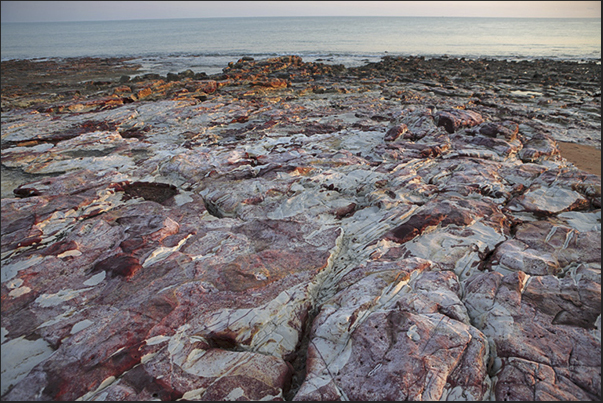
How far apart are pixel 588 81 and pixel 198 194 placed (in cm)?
2651

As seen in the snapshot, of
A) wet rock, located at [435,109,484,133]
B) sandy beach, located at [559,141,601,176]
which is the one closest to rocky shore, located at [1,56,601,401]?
wet rock, located at [435,109,484,133]

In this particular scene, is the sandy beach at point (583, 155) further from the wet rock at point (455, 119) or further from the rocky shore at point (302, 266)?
the wet rock at point (455, 119)

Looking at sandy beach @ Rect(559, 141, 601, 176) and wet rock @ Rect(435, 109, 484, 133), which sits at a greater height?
wet rock @ Rect(435, 109, 484, 133)

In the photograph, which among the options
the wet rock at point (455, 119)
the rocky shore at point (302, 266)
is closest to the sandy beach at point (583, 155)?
the rocky shore at point (302, 266)

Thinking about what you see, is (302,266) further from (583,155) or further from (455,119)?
(583,155)

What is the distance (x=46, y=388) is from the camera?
323cm

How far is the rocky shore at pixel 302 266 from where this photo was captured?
3330mm

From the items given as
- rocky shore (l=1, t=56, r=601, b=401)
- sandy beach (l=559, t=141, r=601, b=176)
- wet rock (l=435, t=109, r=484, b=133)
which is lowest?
rocky shore (l=1, t=56, r=601, b=401)

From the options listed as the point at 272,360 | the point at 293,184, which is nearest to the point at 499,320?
the point at 272,360

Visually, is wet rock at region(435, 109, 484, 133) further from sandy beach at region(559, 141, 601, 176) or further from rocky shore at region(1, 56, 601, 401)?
sandy beach at region(559, 141, 601, 176)

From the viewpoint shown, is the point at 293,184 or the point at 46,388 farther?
the point at 293,184

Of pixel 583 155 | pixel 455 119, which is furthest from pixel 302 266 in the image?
pixel 583 155

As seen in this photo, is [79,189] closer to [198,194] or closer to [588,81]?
[198,194]

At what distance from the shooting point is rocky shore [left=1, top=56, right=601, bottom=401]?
3.33 m
